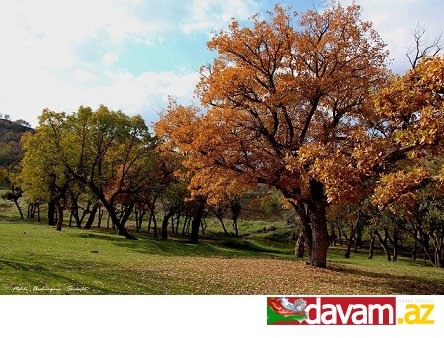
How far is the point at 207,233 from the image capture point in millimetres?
79875

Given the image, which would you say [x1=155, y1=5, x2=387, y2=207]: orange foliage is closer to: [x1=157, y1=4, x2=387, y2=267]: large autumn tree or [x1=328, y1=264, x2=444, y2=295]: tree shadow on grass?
[x1=157, y1=4, x2=387, y2=267]: large autumn tree

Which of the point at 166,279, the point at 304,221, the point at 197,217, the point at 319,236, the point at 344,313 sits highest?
the point at 304,221

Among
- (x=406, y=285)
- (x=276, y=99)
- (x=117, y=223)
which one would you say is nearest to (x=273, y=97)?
(x=276, y=99)

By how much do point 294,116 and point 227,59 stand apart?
5770mm

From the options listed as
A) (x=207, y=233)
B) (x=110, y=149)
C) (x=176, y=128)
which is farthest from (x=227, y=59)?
(x=207, y=233)

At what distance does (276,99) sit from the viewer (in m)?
25.2

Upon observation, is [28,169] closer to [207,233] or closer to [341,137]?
[207,233]

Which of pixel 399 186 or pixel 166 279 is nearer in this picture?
pixel 399 186

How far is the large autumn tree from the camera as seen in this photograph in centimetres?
2558

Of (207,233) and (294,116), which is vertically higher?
(294,116)

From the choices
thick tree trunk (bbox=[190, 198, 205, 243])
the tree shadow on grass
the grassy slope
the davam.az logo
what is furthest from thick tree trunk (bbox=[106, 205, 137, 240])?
the davam.az logo

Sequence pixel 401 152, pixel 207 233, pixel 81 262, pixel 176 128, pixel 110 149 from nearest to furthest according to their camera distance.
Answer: pixel 401 152
pixel 81 262
pixel 176 128
pixel 110 149
pixel 207 233

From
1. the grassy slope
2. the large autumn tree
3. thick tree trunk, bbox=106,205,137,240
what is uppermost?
the large autumn tree

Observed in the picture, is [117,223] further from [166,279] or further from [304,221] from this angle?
[166,279]
